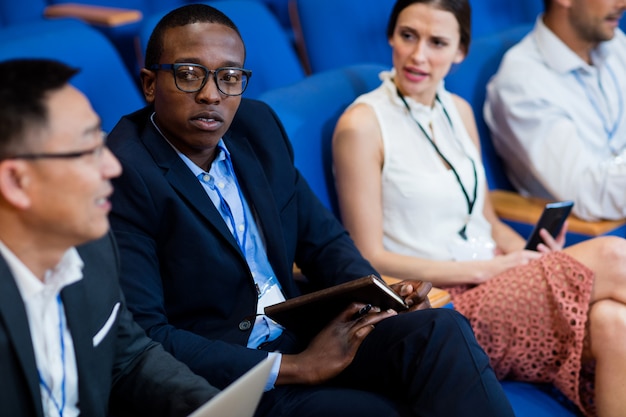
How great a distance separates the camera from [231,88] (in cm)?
145

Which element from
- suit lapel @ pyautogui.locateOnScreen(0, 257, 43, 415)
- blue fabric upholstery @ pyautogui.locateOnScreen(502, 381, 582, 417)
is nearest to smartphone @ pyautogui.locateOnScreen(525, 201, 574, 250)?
blue fabric upholstery @ pyautogui.locateOnScreen(502, 381, 582, 417)

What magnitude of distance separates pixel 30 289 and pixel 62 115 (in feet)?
0.67

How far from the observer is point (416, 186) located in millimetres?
1979

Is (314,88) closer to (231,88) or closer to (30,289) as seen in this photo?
(231,88)

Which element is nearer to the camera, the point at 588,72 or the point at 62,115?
the point at 62,115

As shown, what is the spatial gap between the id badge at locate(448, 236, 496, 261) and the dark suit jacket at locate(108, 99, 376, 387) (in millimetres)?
431

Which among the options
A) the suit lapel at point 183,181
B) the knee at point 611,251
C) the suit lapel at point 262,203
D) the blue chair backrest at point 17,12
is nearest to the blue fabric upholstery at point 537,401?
the knee at point 611,251

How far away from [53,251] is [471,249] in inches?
46.5

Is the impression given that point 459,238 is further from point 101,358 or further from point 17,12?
point 17,12

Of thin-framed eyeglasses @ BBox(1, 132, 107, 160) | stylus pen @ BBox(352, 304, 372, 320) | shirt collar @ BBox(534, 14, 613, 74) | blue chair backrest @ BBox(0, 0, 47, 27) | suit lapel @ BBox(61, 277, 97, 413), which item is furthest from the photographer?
blue chair backrest @ BBox(0, 0, 47, 27)

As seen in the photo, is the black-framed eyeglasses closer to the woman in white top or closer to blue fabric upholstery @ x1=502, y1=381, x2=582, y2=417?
the woman in white top

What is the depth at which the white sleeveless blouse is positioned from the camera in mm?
1981

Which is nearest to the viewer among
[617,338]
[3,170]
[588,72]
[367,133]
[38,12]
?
[3,170]

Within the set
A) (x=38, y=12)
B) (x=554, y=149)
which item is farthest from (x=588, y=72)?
(x=38, y=12)
